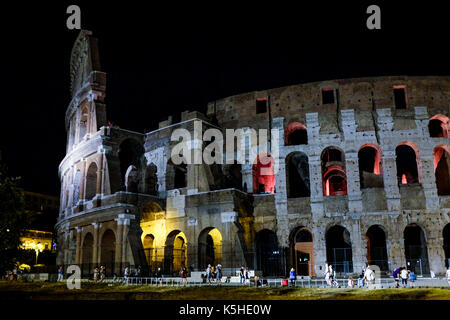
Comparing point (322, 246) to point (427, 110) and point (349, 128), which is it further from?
point (427, 110)

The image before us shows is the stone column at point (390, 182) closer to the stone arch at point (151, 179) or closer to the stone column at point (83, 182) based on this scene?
the stone arch at point (151, 179)

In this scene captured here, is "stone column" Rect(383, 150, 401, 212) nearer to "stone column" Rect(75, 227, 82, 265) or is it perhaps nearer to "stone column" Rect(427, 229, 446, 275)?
"stone column" Rect(427, 229, 446, 275)

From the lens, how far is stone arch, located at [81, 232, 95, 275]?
102ft

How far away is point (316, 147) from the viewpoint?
96.0 ft

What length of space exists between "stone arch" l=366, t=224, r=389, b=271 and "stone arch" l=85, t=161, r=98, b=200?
65.2 feet

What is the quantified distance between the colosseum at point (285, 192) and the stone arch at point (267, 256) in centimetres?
8

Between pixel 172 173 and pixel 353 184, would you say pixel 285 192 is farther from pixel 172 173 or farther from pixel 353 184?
pixel 172 173

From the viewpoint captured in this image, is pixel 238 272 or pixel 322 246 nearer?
pixel 238 272

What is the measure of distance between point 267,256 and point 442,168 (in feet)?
43.0

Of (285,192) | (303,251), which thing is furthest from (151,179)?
(303,251)

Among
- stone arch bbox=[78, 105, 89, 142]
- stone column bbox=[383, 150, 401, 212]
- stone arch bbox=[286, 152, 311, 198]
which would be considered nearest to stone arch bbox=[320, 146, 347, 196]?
stone arch bbox=[286, 152, 311, 198]

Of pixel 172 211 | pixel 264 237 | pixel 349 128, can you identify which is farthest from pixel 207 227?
pixel 349 128

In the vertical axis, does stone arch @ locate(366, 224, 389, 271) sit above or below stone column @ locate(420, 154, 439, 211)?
below
